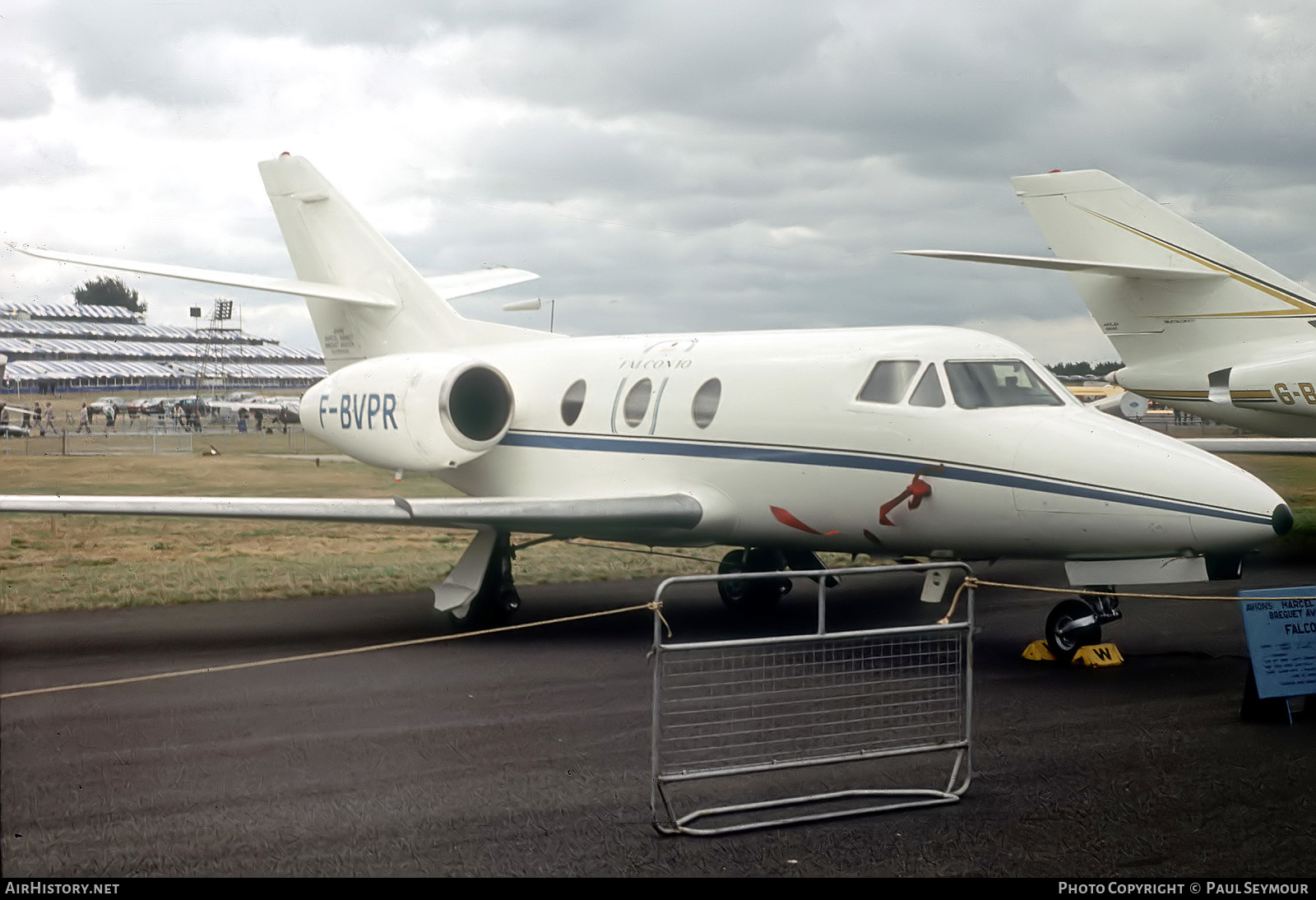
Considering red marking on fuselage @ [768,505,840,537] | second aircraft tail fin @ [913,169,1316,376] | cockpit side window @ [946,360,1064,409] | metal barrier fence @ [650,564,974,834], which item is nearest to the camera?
metal barrier fence @ [650,564,974,834]

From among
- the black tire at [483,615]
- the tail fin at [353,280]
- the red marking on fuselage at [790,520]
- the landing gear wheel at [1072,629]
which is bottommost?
the black tire at [483,615]

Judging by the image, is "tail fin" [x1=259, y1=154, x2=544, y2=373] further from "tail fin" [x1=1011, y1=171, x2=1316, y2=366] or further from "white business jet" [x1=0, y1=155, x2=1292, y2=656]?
"tail fin" [x1=1011, y1=171, x2=1316, y2=366]

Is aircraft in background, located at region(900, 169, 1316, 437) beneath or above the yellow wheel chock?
above

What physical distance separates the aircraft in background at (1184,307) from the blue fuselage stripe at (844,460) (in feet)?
27.6

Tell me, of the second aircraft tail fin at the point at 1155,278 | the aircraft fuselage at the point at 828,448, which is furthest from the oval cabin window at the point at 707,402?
the second aircraft tail fin at the point at 1155,278

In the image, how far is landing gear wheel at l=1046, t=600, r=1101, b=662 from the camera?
905cm

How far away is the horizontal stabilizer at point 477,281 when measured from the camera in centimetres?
1627

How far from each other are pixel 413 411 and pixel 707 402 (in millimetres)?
3044

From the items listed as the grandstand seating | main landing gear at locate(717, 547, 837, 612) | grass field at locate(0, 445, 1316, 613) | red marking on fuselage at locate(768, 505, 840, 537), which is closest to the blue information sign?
red marking on fuselage at locate(768, 505, 840, 537)

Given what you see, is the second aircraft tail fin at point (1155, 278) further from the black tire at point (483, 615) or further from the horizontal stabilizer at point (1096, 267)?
the black tire at point (483, 615)

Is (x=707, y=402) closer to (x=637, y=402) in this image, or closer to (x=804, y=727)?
(x=637, y=402)

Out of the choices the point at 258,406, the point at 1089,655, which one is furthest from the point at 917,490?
the point at 258,406

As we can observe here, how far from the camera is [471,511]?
10.4 m

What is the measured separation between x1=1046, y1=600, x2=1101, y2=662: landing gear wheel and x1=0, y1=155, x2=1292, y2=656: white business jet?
0.9 inches
